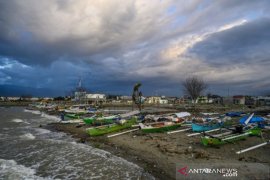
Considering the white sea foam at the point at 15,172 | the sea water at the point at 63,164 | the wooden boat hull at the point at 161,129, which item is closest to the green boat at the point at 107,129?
the wooden boat hull at the point at 161,129

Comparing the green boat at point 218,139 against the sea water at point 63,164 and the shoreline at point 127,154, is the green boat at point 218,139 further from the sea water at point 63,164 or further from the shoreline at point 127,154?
the sea water at point 63,164

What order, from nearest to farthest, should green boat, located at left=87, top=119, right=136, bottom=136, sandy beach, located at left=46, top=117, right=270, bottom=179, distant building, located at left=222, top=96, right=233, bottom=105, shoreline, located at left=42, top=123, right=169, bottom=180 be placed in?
shoreline, located at left=42, top=123, right=169, bottom=180, sandy beach, located at left=46, top=117, right=270, bottom=179, green boat, located at left=87, top=119, right=136, bottom=136, distant building, located at left=222, top=96, right=233, bottom=105

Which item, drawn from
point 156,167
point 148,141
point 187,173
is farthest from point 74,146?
point 187,173

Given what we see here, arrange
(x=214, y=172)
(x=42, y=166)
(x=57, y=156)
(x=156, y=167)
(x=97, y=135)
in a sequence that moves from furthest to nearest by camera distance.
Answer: (x=97, y=135) → (x=57, y=156) → (x=42, y=166) → (x=156, y=167) → (x=214, y=172)

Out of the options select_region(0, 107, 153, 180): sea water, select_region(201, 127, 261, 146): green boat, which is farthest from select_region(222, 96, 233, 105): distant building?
select_region(0, 107, 153, 180): sea water

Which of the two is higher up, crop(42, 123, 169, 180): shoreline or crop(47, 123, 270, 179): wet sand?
crop(47, 123, 270, 179): wet sand

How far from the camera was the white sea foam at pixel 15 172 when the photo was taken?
1162 cm

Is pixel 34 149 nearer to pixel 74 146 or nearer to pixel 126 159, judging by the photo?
pixel 74 146

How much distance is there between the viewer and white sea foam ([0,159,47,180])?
11.6m

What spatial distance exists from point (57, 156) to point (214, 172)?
11.1 m

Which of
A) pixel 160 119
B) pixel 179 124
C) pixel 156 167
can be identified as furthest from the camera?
pixel 160 119

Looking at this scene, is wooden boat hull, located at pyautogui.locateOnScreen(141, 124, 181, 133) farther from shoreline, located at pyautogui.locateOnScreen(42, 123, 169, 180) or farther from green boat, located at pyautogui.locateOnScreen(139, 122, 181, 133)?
shoreline, located at pyautogui.locateOnScreen(42, 123, 169, 180)

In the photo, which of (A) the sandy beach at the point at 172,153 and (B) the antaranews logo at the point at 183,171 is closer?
(B) the antaranews logo at the point at 183,171

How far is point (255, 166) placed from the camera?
1102cm
